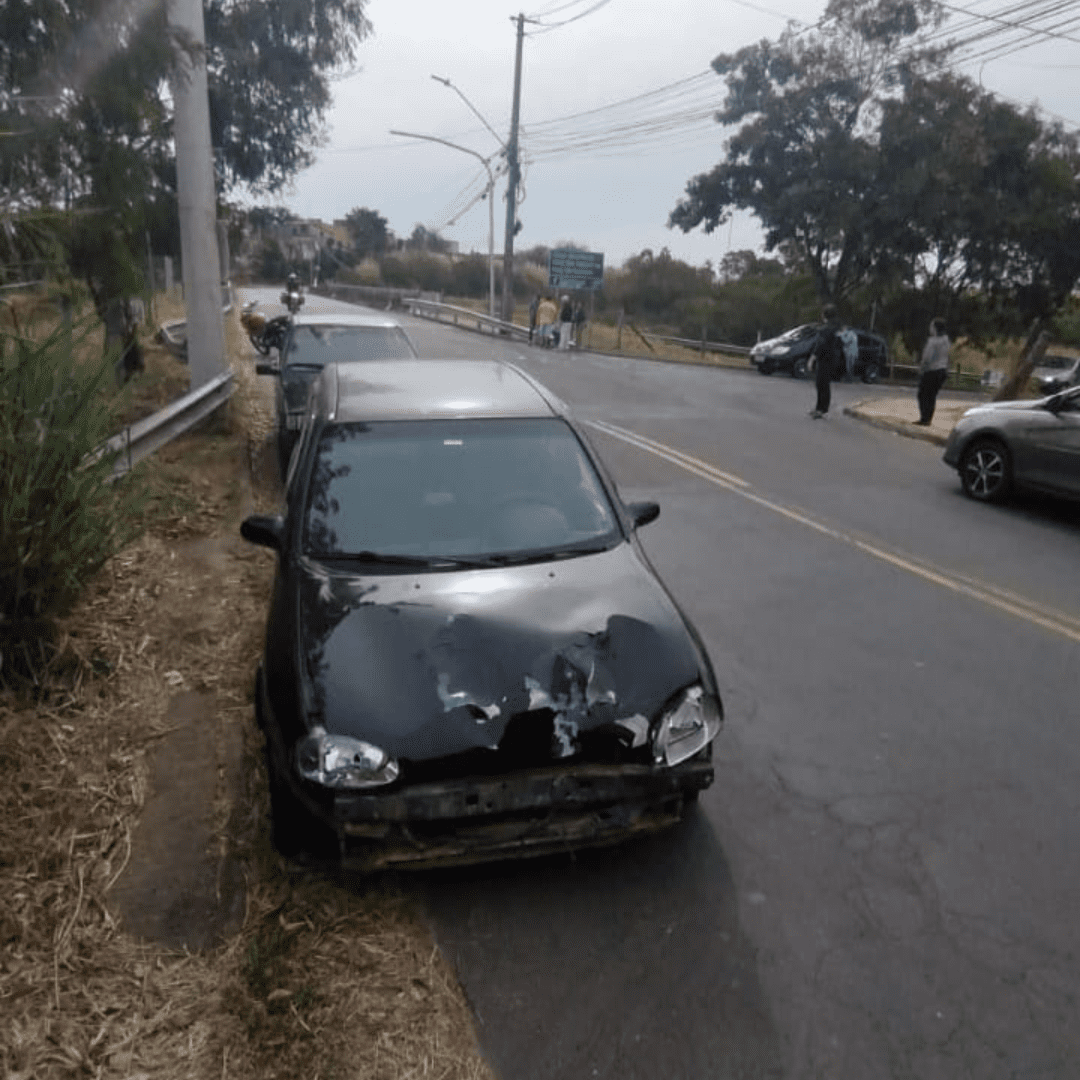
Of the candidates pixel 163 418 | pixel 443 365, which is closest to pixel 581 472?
pixel 443 365

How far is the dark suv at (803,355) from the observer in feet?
86.2

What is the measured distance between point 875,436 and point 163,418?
411 inches

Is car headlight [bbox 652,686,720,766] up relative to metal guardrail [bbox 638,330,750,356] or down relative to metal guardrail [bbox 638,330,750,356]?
up

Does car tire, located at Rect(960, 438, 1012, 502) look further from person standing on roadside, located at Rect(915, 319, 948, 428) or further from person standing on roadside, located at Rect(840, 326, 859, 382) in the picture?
person standing on roadside, located at Rect(840, 326, 859, 382)

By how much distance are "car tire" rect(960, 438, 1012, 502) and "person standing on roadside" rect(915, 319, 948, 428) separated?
438 centimetres

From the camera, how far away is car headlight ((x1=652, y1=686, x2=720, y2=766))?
10.9ft

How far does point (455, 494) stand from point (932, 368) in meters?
12.0

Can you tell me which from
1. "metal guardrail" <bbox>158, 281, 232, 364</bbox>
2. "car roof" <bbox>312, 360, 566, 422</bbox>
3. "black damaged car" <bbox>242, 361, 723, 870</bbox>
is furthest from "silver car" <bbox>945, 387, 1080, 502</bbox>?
"metal guardrail" <bbox>158, 281, 232, 364</bbox>

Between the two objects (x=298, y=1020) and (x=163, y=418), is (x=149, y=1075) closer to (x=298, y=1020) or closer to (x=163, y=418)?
(x=298, y=1020)

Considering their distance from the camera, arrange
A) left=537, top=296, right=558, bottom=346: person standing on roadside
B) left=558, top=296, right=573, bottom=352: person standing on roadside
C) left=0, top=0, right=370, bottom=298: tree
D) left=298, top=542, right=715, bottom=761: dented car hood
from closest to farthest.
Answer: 1. left=298, top=542, right=715, bottom=761: dented car hood
2. left=0, top=0, right=370, bottom=298: tree
3. left=558, top=296, right=573, bottom=352: person standing on roadside
4. left=537, top=296, right=558, bottom=346: person standing on roadside

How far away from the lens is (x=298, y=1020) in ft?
9.10

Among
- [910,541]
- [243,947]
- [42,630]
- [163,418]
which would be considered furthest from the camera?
[910,541]

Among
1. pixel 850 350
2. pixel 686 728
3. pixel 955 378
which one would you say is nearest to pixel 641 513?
pixel 686 728

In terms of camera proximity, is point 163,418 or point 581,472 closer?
point 581,472
